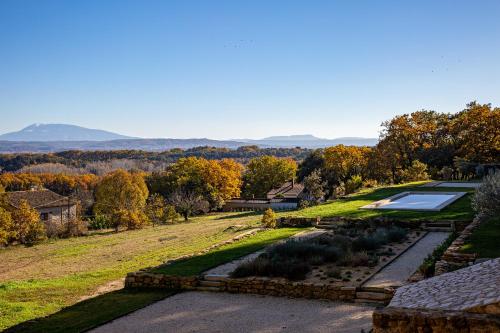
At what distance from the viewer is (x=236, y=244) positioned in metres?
17.3

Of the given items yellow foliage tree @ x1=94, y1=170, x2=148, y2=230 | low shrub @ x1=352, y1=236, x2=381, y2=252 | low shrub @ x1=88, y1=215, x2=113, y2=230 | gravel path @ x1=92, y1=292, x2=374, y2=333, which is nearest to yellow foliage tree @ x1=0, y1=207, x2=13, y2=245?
yellow foliage tree @ x1=94, y1=170, x2=148, y2=230

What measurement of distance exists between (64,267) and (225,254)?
30.6ft

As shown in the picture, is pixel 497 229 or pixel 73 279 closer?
pixel 497 229

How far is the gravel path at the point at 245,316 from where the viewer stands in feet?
27.6

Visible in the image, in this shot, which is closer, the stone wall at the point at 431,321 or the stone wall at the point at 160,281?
the stone wall at the point at 431,321

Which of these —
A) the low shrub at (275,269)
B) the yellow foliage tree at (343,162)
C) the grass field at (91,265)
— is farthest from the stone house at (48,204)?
the low shrub at (275,269)

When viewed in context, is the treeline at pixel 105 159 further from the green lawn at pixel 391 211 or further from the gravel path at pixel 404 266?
the gravel path at pixel 404 266

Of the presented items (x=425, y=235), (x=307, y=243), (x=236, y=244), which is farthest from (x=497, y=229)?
(x=236, y=244)

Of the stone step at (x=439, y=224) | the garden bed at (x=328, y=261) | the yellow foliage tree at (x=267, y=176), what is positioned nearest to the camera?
the garden bed at (x=328, y=261)

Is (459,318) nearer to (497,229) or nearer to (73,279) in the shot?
(497,229)

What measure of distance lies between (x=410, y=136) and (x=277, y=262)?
35.0 metres

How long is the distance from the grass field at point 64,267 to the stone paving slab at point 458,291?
867 cm

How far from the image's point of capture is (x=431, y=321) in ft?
18.2

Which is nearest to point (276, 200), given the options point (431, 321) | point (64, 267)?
point (64, 267)
